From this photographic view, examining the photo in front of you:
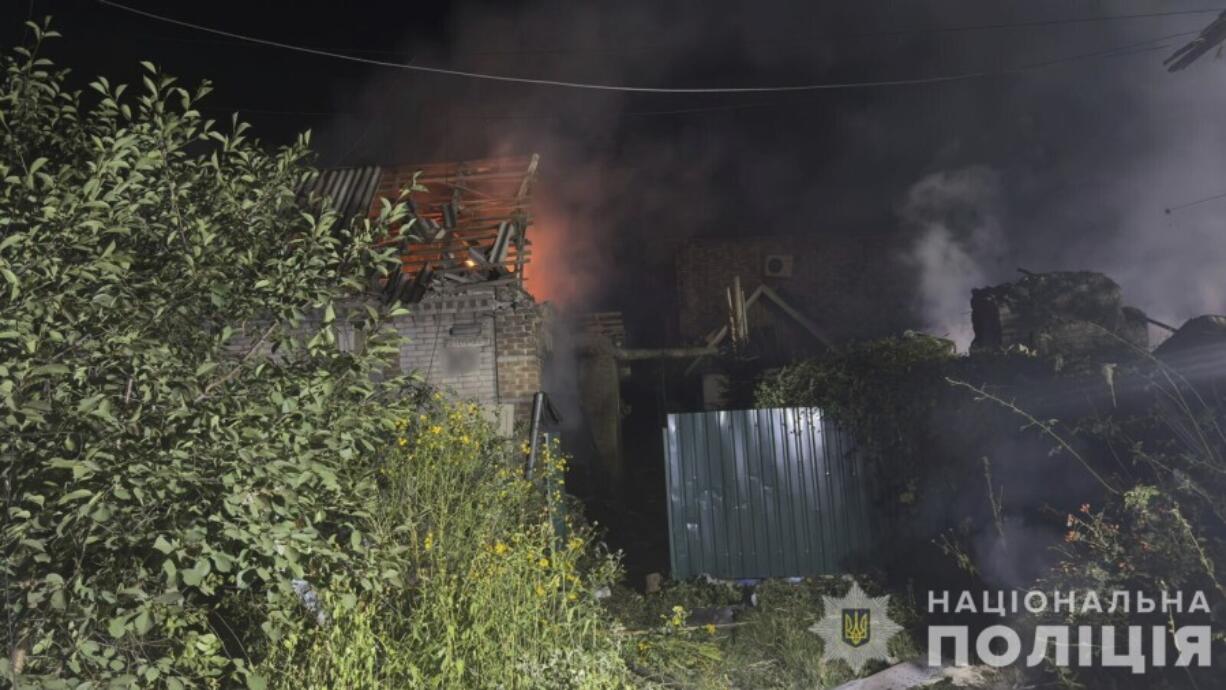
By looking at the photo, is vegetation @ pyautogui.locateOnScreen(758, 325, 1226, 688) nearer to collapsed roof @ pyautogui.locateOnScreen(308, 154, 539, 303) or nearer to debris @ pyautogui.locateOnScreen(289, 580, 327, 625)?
collapsed roof @ pyautogui.locateOnScreen(308, 154, 539, 303)

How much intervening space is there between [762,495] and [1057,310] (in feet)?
18.5

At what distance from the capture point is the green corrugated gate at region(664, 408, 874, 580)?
8.00 metres

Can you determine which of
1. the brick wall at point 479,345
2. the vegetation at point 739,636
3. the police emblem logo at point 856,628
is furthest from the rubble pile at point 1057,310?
the brick wall at point 479,345

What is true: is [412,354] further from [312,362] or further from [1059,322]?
[1059,322]

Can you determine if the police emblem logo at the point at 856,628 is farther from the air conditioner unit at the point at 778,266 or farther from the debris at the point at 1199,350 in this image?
the air conditioner unit at the point at 778,266

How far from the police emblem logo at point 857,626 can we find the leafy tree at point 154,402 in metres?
4.33

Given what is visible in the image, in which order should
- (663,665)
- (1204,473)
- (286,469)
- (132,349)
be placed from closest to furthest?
(132,349)
(286,469)
(1204,473)
(663,665)

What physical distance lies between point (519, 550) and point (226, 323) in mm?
1880

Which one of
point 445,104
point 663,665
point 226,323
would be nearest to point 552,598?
point 663,665

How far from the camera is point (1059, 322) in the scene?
33.4 ft

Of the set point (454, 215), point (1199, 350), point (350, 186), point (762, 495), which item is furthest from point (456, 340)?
point (1199, 350)

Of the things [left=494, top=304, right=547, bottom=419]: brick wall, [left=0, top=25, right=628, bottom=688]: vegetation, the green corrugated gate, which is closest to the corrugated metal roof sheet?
[left=494, top=304, right=547, bottom=419]: brick wall

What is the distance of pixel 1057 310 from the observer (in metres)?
10.7

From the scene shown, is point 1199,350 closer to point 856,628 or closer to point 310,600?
point 856,628
